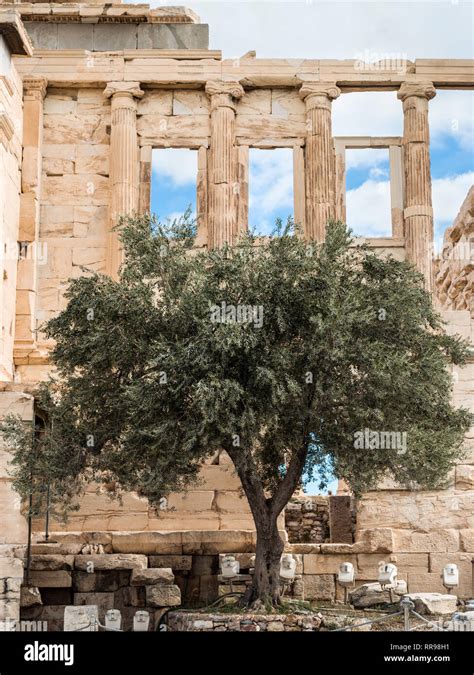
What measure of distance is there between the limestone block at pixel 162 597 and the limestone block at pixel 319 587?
2319 millimetres

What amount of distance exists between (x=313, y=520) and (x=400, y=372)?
22.1 ft

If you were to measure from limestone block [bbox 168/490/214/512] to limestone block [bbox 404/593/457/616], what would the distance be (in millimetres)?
4607

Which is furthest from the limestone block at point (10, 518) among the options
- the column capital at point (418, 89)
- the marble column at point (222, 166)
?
the column capital at point (418, 89)

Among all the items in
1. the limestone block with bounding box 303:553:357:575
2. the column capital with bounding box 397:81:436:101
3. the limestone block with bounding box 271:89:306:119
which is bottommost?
the limestone block with bounding box 303:553:357:575

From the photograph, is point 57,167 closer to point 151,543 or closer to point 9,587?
point 151,543

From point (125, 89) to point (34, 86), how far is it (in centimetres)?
176

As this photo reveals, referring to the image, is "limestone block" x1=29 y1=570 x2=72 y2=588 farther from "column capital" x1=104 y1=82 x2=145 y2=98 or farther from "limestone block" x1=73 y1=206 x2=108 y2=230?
"column capital" x1=104 y1=82 x2=145 y2=98

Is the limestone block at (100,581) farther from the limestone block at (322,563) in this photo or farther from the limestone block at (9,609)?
the limestone block at (322,563)

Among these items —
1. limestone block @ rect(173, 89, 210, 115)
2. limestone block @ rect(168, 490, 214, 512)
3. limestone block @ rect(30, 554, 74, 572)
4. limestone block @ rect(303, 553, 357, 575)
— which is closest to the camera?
limestone block @ rect(30, 554, 74, 572)

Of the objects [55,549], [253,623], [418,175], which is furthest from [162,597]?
[418,175]

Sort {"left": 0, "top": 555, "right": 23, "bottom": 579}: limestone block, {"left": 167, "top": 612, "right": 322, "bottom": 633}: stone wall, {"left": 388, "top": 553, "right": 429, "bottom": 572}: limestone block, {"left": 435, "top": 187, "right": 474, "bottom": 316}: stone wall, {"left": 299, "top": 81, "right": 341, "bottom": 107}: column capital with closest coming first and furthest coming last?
{"left": 167, "top": 612, "right": 322, "bottom": 633}: stone wall < {"left": 0, "top": 555, "right": 23, "bottom": 579}: limestone block < {"left": 388, "top": 553, "right": 429, "bottom": 572}: limestone block < {"left": 299, "top": 81, "right": 341, "bottom": 107}: column capital < {"left": 435, "top": 187, "right": 474, "bottom": 316}: stone wall

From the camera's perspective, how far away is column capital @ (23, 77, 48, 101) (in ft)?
84.7

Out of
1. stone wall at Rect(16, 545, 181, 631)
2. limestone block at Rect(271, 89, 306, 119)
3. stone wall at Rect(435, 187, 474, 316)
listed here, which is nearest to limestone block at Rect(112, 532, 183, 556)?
stone wall at Rect(16, 545, 181, 631)

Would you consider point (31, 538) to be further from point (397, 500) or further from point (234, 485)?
point (397, 500)
